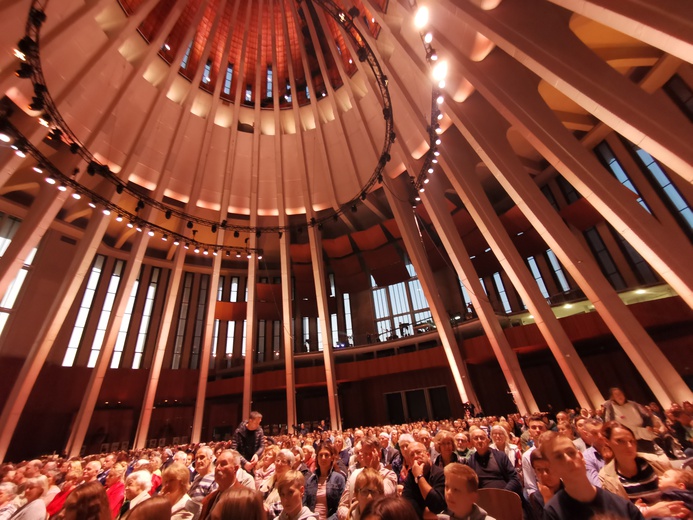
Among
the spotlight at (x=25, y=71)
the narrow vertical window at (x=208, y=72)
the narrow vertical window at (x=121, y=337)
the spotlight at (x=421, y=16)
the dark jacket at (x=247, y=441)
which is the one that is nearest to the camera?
the dark jacket at (x=247, y=441)

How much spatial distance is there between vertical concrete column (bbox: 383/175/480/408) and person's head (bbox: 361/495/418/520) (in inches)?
484

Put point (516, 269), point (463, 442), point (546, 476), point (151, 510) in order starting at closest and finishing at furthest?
1. point (151, 510)
2. point (546, 476)
3. point (463, 442)
4. point (516, 269)

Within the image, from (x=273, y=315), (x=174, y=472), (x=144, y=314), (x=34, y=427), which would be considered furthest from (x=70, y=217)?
(x=174, y=472)

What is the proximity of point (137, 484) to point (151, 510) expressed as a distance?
1784 mm

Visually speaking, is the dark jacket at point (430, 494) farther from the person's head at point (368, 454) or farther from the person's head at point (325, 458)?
the person's head at point (325, 458)

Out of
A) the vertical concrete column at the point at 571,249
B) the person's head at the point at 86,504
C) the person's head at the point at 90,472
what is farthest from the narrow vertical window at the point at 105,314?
the vertical concrete column at the point at 571,249

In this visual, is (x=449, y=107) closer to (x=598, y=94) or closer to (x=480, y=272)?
(x=598, y=94)

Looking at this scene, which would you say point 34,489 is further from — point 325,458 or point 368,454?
point 368,454

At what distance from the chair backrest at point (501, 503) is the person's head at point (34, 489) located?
4.54m

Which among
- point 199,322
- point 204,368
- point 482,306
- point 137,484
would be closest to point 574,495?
point 137,484

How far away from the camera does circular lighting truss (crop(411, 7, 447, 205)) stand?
22.7 feet

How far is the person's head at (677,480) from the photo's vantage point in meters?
1.94

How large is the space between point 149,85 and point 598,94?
15773mm

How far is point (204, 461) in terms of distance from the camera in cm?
345
